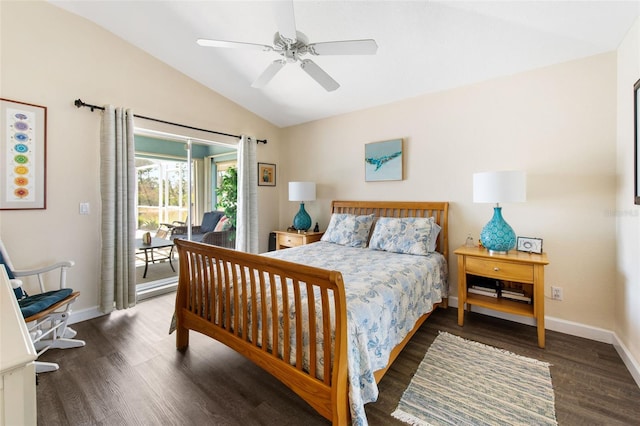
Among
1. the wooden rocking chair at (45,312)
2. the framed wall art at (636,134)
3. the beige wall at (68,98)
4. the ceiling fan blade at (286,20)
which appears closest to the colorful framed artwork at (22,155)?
the beige wall at (68,98)

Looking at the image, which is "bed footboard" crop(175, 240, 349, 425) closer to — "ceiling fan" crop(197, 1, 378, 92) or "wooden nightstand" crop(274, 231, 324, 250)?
"ceiling fan" crop(197, 1, 378, 92)

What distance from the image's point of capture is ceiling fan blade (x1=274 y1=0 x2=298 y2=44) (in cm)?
163

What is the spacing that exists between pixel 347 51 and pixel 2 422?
7.85ft

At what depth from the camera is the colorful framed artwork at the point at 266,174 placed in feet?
15.2

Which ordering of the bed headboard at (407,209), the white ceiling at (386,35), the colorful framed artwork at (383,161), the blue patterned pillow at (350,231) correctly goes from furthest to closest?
1. the colorful framed artwork at (383,161)
2. the blue patterned pillow at (350,231)
3. the bed headboard at (407,209)
4. the white ceiling at (386,35)

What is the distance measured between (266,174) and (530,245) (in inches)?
146

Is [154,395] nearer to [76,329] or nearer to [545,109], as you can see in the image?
[76,329]

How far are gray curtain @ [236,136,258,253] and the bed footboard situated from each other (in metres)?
1.88

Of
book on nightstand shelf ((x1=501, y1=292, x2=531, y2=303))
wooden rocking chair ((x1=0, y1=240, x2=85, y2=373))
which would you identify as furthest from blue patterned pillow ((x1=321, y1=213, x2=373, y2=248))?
wooden rocking chair ((x1=0, y1=240, x2=85, y2=373))

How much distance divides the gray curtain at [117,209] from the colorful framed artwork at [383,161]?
2840 mm

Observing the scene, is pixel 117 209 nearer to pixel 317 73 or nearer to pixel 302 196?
pixel 302 196

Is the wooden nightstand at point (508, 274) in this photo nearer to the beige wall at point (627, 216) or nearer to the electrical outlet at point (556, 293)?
the electrical outlet at point (556, 293)

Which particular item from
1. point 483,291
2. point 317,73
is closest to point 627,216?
point 483,291

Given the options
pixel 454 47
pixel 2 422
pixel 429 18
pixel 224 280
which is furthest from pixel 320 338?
pixel 454 47
